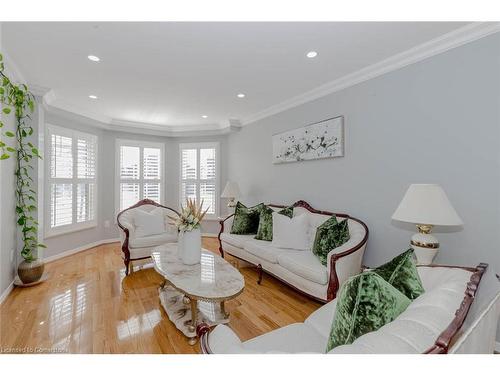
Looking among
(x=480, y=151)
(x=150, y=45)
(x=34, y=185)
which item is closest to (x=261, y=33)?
(x=150, y=45)

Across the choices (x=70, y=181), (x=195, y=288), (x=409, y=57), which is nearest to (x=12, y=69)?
(x=70, y=181)

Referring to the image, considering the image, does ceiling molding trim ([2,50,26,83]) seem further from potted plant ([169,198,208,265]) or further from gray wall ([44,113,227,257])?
potted plant ([169,198,208,265])

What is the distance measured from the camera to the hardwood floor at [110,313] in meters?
1.89

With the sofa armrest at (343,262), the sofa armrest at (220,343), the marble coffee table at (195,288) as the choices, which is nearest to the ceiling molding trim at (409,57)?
the sofa armrest at (343,262)

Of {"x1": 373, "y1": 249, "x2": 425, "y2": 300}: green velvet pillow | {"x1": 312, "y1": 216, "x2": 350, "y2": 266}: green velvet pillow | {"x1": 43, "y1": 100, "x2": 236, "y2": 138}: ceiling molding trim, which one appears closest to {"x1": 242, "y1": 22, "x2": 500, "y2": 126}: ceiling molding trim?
{"x1": 312, "y1": 216, "x2": 350, "y2": 266}: green velvet pillow

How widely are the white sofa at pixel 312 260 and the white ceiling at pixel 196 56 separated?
5.98 ft

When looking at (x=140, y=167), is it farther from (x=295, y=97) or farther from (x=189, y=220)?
(x=295, y=97)

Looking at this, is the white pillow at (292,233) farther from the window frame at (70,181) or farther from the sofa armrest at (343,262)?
the window frame at (70,181)

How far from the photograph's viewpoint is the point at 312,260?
104 inches

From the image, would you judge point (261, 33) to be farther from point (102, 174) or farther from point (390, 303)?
point (102, 174)

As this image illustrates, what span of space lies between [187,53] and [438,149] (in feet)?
8.58

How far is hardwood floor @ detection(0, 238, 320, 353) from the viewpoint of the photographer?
1.89 meters
